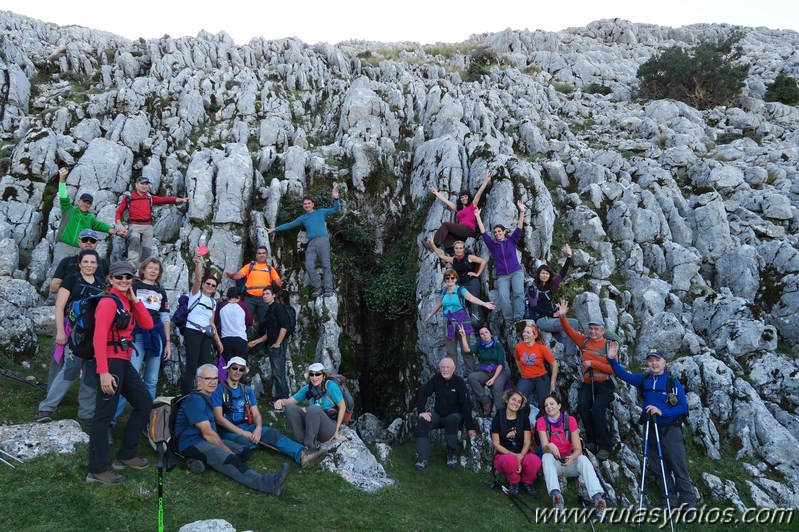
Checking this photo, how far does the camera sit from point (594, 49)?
5184cm

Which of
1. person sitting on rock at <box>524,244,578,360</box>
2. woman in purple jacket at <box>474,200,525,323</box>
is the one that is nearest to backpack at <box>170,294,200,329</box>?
woman in purple jacket at <box>474,200,525,323</box>

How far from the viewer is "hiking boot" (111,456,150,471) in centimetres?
777

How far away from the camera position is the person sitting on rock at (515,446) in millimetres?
10383

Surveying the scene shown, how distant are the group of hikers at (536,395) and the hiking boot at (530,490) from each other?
22 mm

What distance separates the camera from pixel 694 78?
1465 inches

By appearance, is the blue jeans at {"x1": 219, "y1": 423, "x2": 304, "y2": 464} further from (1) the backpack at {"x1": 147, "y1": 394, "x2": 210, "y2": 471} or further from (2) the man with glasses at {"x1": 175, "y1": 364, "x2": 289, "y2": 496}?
(1) the backpack at {"x1": 147, "y1": 394, "x2": 210, "y2": 471}

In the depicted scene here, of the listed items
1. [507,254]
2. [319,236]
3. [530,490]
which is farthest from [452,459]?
[319,236]

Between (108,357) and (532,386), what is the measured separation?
10.5 metres

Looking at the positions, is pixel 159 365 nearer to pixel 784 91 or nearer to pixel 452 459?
pixel 452 459

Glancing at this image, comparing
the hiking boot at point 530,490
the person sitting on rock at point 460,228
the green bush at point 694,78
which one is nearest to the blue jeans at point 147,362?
the hiking boot at point 530,490

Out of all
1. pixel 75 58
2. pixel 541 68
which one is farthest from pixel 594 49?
pixel 75 58

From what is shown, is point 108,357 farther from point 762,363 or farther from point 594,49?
point 594,49

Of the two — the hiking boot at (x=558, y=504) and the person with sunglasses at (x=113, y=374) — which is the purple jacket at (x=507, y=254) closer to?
the hiking boot at (x=558, y=504)

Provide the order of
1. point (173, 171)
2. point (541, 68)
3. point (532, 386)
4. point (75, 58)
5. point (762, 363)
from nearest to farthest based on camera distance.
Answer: point (532, 386) → point (762, 363) → point (173, 171) → point (75, 58) → point (541, 68)
